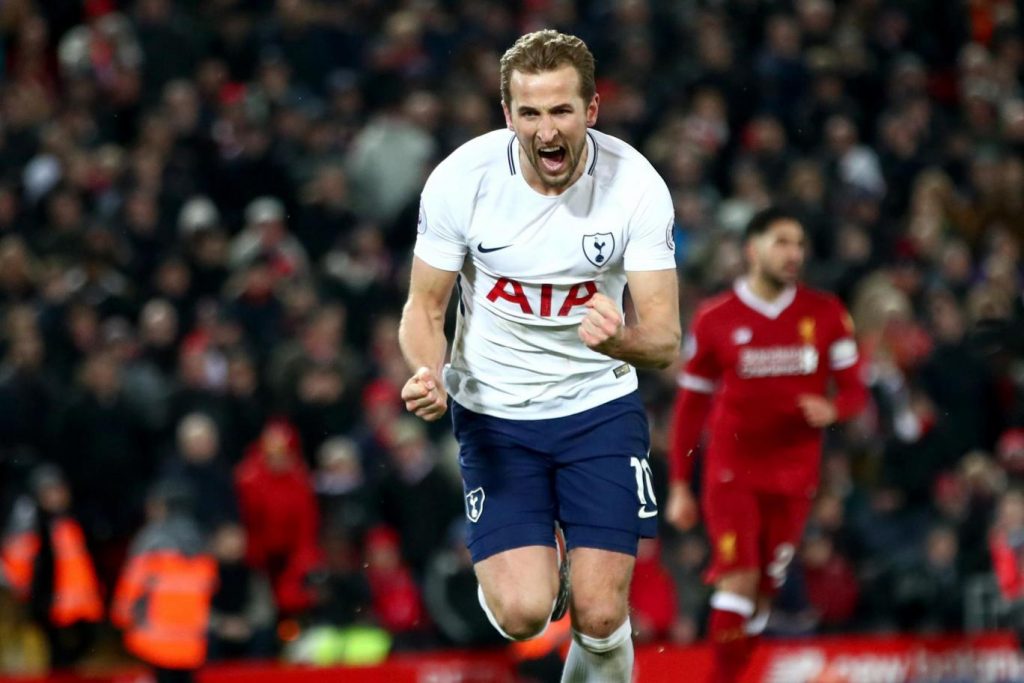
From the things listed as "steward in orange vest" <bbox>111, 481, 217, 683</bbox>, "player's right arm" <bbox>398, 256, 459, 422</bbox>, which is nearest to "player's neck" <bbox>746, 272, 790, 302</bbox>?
"player's right arm" <bbox>398, 256, 459, 422</bbox>

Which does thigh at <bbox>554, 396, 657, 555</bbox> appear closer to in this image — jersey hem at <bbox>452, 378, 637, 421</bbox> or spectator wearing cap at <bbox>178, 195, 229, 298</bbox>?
jersey hem at <bbox>452, 378, 637, 421</bbox>

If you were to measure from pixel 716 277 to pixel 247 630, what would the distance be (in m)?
4.70

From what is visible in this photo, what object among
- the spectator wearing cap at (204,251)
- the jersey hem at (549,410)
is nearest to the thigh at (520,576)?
the jersey hem at (549,410)

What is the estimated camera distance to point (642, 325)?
612cm

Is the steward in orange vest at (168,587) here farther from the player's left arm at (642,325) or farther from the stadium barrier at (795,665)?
the player's left arm at (642,325)

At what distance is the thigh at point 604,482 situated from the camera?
21.3 feet

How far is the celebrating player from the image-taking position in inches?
245

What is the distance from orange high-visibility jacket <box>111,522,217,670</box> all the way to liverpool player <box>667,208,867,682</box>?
3490 mm

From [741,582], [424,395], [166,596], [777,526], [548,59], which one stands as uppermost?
[548,59]

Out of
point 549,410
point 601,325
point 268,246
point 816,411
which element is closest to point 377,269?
point 268,246

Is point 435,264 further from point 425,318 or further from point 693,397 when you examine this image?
point 693,397

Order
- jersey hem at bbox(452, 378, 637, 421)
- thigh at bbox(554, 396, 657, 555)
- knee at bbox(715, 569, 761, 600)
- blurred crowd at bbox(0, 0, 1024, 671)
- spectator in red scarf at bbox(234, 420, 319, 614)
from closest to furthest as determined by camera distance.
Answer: thigh at bbox(554, 396, 657, 555) < jersey hem at bbox(452, 378, 637, 421) < knee at bbox(715, 569, 761, 600) < blurred crowd at bbox(0, 0, 1024, 671) < spectator in red scarf at bbox(234, 420, 319, 614)

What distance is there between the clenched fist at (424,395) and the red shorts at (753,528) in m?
3.45

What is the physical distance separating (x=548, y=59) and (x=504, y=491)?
5.15ft
